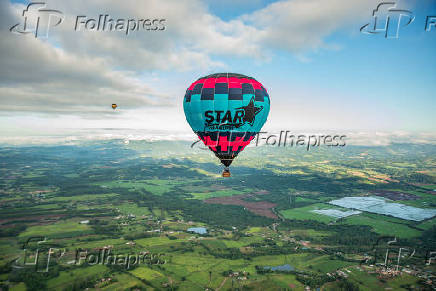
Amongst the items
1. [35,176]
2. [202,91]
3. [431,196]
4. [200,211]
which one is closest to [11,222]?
[200,211]

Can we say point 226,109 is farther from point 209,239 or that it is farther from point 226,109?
point 209,239

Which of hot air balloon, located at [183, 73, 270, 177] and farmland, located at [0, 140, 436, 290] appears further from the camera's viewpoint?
farmland, located at [0, 140, 436, 290]

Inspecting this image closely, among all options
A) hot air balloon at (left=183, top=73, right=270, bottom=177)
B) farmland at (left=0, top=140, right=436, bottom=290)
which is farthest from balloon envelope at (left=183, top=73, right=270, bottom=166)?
farmland at (left=0, top=140, right=436, bottom=290)

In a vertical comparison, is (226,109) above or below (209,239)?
above

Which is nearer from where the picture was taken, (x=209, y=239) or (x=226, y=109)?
(x=226, y=109)

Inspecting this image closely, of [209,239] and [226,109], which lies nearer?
[226,109]

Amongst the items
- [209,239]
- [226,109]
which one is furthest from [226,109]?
[209,239]

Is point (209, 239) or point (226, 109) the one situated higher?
point (226, 109)

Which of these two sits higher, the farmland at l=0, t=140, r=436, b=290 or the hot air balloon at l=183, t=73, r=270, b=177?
the hot air balloon at l=183, t=73, r=270, b=177

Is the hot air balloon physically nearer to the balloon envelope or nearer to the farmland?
the balloon envelope

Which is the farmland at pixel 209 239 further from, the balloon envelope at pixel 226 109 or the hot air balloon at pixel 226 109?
the balloon envelope at pixel 226 109
